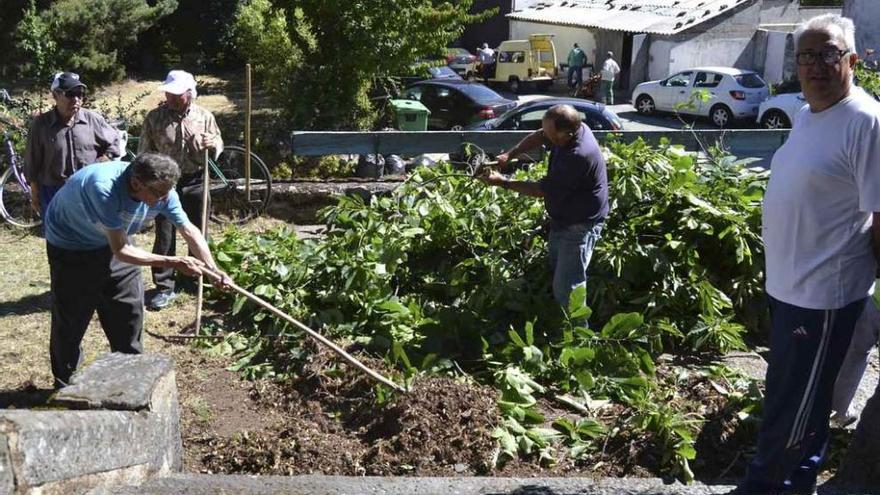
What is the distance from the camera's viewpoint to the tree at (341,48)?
16469 mm

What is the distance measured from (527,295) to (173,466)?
2.87 m

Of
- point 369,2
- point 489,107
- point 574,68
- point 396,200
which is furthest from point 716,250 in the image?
point 574,68

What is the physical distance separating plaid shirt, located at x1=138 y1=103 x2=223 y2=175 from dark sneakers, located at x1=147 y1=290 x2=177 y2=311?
3.24ft

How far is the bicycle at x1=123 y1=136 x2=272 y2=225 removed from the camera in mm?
10578

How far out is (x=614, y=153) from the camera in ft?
25.7

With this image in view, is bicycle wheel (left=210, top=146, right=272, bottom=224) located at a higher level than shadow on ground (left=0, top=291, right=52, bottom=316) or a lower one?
higher

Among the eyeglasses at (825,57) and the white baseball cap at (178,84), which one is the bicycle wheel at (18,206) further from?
the eyeglasses at (825,57)

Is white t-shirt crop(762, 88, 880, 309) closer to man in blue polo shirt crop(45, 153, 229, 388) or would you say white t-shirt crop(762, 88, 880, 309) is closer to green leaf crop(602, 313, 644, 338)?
green leaf crop(602, 313, 644, 338)

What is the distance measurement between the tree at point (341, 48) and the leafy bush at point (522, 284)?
8.75 m

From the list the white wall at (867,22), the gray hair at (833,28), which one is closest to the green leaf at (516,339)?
the gray hair at (833,28)

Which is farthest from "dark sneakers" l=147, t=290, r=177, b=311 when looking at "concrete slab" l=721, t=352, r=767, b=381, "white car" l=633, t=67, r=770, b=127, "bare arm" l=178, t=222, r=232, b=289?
"white car" l=633, t=67, r=770, b=127

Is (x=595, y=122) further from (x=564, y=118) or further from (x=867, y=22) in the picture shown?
(x=867, y=22)

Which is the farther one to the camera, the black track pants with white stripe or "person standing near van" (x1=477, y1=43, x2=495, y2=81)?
"person standing near van" (x1=477, y1=43, x2=495, y2=81)

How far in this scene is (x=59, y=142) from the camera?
24.7ft
